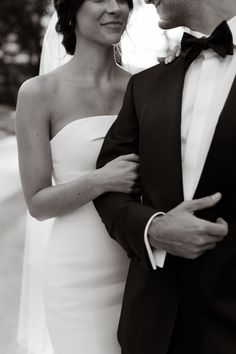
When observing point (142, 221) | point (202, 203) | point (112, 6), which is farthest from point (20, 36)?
point (202, 203)

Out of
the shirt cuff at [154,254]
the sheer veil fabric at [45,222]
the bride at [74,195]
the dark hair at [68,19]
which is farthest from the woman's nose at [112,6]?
the shirt cuff at [154,254]

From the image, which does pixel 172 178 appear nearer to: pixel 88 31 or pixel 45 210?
pixel 45 210

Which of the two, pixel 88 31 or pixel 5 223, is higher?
pixel 88 31

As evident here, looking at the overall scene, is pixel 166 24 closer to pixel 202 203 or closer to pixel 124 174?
pixel 124 174

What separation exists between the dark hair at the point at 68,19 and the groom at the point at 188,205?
80 cm

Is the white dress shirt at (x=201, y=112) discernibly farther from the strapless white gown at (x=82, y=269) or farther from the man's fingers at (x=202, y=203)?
the strapless white gown at (x=82, y=269)

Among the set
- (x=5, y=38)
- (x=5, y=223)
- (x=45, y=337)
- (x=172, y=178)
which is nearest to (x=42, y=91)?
(x=172, y=178)

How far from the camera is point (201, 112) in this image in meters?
1.91

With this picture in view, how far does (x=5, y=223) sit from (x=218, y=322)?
679 centimetres

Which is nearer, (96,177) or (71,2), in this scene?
(96,177)

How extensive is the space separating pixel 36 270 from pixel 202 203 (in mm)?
1881

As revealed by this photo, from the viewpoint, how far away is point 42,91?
2676mm

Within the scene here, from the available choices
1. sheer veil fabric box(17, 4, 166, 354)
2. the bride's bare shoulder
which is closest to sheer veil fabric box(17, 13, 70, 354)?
sheer veil fabric box(17, 4, 166, 354)

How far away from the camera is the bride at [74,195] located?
2586mm
